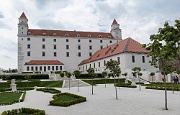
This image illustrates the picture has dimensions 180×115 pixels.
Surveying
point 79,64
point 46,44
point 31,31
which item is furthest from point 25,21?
point 79,64

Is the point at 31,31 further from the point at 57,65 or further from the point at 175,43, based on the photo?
the point at 175,43

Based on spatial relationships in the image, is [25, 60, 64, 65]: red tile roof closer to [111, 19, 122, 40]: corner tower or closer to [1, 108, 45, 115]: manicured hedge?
[111, 19, 122, 40]: corner tower

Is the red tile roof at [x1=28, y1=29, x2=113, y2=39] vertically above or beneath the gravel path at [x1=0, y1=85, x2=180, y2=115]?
above

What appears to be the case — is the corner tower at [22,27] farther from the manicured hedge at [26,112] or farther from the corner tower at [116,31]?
the manicured hedge at [26,112]

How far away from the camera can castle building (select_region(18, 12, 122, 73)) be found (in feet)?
209

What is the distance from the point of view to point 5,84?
33469 millimetres

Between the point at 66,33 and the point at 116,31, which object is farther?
the point at 116,31

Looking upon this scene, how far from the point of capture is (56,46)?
69500 mm

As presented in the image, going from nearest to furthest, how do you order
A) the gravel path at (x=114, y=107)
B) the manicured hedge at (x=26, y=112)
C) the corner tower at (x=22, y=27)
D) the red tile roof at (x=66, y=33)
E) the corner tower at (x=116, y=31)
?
the manicured hedge at (x=26, y=112)
the gravel path at (x=114, y=107)
the corner tower at (x=22, y=27)
the red tile roof at (x=66, y=33)
the corner tower at (x=116, y=31)

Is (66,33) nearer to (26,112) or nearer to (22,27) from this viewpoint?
(22,27)

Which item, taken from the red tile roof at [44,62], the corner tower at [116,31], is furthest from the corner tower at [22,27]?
the corner tower at [116,31]

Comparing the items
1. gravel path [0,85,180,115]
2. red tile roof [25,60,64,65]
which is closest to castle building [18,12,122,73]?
red tile roof [25,60,64,65]

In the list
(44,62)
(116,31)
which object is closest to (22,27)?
(44,62)

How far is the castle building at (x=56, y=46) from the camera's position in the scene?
209ft
